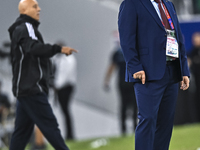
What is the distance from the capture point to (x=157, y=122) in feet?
12.7

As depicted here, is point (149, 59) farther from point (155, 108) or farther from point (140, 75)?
point (155, 108)

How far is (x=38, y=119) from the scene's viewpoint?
4.49 meters

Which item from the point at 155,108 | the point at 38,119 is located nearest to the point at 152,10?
the point at 155,108

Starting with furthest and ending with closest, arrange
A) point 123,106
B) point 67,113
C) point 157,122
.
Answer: point 67,113 → point 123,106 → point 157,122

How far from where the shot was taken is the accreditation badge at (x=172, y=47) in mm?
3689

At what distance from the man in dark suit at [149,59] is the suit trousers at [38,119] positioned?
1.11m

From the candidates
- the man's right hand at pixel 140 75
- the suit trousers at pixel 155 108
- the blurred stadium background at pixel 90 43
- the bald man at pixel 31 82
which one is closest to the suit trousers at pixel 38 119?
the bald man at pixel 31 82

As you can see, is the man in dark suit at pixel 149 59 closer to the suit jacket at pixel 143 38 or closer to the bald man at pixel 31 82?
the suit jacket at pixel 143 38

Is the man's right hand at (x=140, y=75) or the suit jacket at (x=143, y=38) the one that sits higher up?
the suit jacket at (x=143, y=38)

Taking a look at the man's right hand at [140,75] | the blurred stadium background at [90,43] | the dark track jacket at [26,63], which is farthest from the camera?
the blurred stadium background at [90,43]

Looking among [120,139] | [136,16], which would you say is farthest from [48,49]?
[120,139]

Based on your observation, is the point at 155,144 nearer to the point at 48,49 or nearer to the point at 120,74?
the point at 48,49

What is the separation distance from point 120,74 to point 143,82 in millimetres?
5435

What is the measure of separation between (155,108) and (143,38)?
1.99 ft
